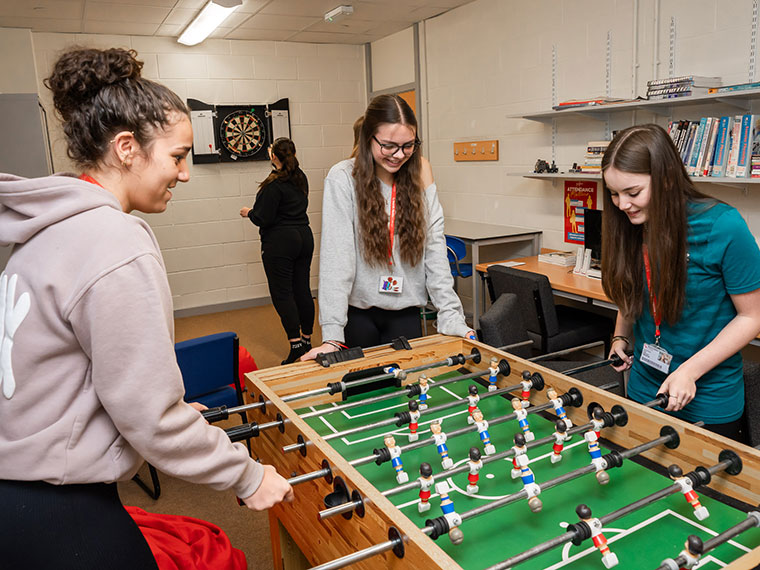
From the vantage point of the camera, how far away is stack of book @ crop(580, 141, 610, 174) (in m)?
3.79


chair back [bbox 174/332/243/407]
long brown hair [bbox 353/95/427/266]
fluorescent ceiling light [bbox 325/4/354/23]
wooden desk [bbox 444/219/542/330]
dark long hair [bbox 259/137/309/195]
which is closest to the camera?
long brown hair [bbox 353/95/427/266]

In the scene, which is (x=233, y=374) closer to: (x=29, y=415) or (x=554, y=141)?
(x=29, y=415)

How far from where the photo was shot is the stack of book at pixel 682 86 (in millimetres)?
3098

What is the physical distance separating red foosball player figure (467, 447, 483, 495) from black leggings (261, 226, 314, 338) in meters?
3.40

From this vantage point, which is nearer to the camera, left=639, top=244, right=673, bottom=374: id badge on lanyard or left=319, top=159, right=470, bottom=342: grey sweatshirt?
left=639, top=244, right=673, bottom=374: id badge on lanyard

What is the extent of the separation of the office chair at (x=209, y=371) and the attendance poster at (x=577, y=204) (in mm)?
2658

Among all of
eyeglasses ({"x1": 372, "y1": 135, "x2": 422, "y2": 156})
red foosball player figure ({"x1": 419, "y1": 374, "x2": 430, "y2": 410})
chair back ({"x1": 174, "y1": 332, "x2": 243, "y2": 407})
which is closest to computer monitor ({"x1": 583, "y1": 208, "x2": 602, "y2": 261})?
eyeglasses ({"x1": 372, "y1": 135, "x2": 422, "y2": 156})

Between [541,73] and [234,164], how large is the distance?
3266 millimetres

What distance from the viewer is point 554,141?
436 cm

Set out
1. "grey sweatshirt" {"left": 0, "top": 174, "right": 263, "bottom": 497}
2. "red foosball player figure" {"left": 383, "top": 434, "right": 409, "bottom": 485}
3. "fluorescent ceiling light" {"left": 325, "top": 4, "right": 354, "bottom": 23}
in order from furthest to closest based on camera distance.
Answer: "fluorescent ceiling light" {"left": 325, "top": 4, "right": 354, "bottom": 23} → "red foosball player figure" {"left": 383, "top": 434, "right": 409, "bottom": 485} → "grey sweatshirt" {"left": 0, "top": 174, "right": 263, "bottom": 497}

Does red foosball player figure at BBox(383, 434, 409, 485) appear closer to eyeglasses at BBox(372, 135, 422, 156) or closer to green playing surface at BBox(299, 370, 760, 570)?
green playing surface at BBox(299, 370, 760, 570)

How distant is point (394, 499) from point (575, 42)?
3.76 m

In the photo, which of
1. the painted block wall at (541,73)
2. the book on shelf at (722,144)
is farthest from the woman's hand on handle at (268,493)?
the painted block wall at (541,73)

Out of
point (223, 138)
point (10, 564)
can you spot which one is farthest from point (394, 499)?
point (223, 138)
